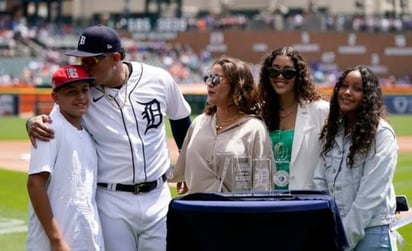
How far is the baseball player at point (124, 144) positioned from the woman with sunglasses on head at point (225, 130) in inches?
8.6

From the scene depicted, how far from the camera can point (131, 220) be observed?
4578 mm

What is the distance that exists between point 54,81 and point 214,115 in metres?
1.12

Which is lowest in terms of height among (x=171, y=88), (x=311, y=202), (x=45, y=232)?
(x=45, y=232)

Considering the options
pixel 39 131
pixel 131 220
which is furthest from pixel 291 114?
pixel 39 131

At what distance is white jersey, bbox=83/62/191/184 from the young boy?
23 cm

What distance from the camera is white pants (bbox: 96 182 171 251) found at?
4.54 metres

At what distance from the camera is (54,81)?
4.18m

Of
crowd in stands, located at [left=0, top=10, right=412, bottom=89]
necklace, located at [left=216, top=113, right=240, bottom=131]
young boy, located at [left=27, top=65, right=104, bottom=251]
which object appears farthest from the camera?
crowd in stands, located at [left=0, top=10, right=412, bottom=89]

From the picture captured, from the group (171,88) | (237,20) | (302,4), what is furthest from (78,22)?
(171,88)

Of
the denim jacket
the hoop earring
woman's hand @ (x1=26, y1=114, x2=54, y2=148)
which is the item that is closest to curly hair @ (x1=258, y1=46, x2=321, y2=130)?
the hoop earring

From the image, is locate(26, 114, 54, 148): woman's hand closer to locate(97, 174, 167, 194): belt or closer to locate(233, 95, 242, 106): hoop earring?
locate(97, 174, 167, 194): belt

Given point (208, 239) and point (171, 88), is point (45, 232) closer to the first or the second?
point (208, 239)

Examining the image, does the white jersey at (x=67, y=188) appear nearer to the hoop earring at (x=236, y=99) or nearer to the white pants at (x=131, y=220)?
the white pants at (x=131, y=220)

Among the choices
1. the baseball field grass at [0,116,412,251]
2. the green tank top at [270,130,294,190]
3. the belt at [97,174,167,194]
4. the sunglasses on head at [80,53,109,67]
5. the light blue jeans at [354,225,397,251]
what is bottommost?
the baseball field grass at [0,116,412,251]
